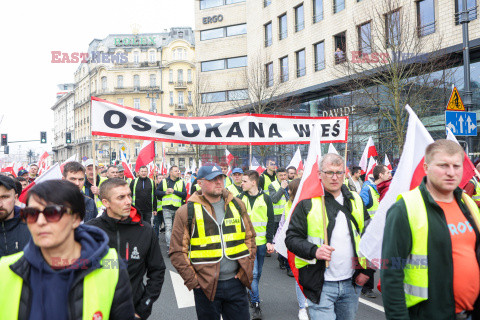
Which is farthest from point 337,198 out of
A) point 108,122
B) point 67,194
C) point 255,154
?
point 255,154

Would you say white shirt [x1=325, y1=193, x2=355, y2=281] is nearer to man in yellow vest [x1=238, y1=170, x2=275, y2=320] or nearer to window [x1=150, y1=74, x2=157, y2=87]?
man in yellow vest [x1=238, y1=170, x2=275, y2=320]

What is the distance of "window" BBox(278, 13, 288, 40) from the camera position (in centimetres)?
2719

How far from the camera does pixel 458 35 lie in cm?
1575

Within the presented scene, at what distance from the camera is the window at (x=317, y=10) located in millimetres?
23625

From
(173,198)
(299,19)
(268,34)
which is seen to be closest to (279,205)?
(173,198)

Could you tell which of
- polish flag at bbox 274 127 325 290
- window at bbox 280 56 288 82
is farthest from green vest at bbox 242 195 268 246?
window at bbox 280 56 288 82

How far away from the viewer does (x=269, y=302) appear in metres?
5.93

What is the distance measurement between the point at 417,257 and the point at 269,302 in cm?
385

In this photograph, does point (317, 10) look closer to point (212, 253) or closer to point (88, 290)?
point (212, 253)

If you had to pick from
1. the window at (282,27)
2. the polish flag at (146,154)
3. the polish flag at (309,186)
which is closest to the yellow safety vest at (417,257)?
the polish flag at (309,186)

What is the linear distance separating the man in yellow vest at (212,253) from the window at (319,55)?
20752 millimetres

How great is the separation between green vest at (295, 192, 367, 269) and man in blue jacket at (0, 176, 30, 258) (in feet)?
7.61

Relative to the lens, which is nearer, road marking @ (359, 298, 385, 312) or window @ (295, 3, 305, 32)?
road marking @ (359, 298, 385, 312)

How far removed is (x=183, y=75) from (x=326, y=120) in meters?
63.7
